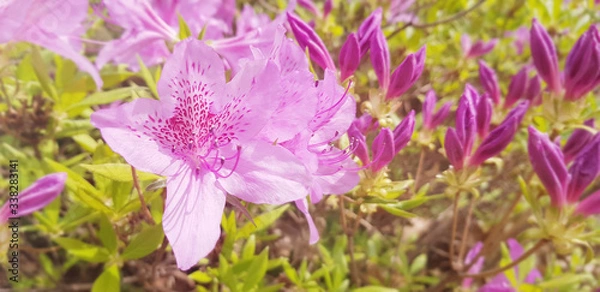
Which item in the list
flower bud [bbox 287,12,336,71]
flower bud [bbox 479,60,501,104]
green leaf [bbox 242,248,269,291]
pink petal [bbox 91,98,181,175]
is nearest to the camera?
pink petal [bbox 91,98,181,175]

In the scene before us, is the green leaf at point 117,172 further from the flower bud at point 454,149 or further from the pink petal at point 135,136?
the flower bud at point 454,149

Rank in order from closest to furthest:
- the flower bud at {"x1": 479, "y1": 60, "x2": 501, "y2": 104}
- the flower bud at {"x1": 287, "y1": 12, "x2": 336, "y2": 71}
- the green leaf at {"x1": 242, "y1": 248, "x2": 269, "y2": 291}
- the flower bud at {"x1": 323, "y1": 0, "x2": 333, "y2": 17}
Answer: the flower bud at {"x1": 287, "y1": 12, "x2": 336, "y2": 71} < the green leaf at {"x1": 242, "y1": 248, "x2": 269, "y2": 291} < the flower bud at {"x1": 479, "y1": 60, "x2": 501, "y2": 104} < the flower bud at {"x1": 323, "y1": 0, "x2": 333, "y2": 17}

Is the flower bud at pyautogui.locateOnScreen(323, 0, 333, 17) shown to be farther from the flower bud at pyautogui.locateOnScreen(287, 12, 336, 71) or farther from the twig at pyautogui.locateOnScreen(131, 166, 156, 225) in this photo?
the twig at pyautogui.locateOnScreen(131, 166, 156, 225)

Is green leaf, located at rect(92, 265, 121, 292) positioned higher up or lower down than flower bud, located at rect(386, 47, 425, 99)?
lower down

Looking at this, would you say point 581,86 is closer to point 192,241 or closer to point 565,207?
point 565,207

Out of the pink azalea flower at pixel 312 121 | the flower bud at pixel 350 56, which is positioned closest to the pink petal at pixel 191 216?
the pink azalea flower at pixel 312 121

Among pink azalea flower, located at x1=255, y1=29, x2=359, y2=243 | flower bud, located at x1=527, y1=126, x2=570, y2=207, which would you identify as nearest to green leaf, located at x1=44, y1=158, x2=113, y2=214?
pink azalea flower, located at x1=255, y1=29, x2=359, y2=243
